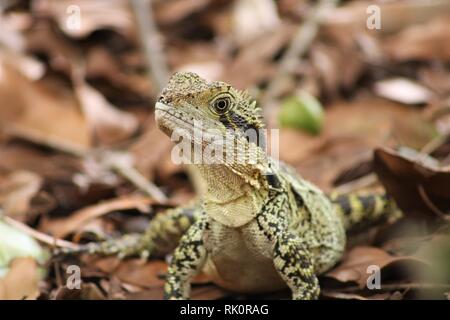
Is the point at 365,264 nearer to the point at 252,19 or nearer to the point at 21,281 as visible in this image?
the point at 21,281

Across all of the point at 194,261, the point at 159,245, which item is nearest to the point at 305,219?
the point at 194,261

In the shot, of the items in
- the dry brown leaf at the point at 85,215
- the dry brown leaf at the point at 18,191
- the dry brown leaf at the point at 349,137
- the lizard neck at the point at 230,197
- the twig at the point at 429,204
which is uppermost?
the dry brown leaf at the point at 349,137

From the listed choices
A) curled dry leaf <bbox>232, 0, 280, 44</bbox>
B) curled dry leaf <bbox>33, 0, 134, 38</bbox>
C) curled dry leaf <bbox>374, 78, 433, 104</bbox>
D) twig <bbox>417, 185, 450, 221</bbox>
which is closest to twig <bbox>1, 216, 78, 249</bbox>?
twig <bbox>417, 185, 450, 221</bbox>

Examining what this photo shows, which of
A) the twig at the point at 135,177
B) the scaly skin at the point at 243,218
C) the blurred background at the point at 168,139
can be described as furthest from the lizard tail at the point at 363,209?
the twig at the point at 135,177

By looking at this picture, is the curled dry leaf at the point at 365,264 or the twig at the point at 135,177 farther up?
the twig at the point at 135,177

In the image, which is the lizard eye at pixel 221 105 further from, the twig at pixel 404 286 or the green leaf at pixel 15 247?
the green leaf at pixel 15 247

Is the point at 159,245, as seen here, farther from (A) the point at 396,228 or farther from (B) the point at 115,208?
(A) the point at 396,228

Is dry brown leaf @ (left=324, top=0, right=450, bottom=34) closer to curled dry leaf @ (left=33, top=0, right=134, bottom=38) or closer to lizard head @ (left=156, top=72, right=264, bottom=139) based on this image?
curled dry leaf @ (left=33, top=0, right=134, bottom=38)
